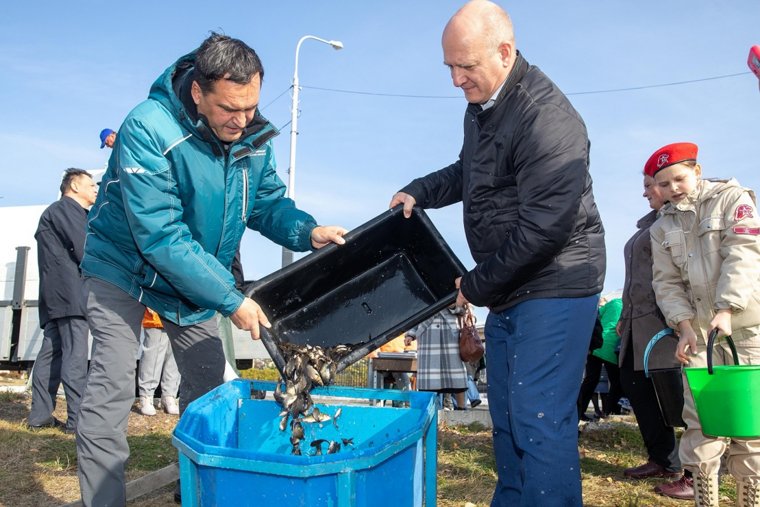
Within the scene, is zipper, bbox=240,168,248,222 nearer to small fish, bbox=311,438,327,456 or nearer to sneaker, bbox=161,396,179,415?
small fish, bbox=311,438,327,456

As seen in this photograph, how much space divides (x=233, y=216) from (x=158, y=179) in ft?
1.43

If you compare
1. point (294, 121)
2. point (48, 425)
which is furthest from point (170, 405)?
point (294, 121)

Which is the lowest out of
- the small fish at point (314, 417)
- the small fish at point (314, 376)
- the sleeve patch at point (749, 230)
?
the small fish at point (314, 417)

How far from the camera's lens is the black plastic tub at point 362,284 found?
10.5ft

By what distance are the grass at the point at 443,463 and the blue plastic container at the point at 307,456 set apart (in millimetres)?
1340

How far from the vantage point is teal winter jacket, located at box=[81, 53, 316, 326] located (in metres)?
2.74

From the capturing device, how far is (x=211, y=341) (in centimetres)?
333

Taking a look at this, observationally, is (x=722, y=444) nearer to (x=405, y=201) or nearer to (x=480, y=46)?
(x=405, y=201)

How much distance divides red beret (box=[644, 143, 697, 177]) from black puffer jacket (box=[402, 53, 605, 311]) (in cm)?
106

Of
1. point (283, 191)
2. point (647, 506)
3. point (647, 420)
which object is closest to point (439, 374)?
point (647, 420)

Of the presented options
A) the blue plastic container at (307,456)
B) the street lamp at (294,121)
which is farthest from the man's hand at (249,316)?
the street lamp at (294,121)

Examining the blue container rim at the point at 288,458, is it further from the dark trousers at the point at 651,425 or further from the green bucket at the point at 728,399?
the dark trousers at the point at 651,425

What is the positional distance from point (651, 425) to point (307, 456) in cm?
328

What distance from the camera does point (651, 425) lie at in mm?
4430
